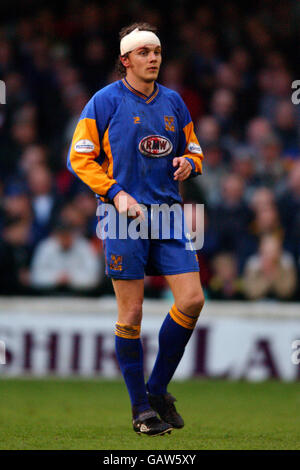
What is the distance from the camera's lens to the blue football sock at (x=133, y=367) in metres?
5.69

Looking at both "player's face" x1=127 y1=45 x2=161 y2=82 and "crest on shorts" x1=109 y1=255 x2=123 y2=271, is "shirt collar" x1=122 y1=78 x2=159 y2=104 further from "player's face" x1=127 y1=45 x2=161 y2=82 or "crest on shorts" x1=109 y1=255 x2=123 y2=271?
"crest on shorts" x1=109 y1=255 x2=123 y2=271

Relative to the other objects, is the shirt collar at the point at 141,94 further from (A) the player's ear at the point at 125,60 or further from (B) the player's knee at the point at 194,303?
(B) the player's knee at the point at 194,303

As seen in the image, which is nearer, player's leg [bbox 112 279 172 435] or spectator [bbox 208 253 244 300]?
player's leg [bbox 112 279 172 435]

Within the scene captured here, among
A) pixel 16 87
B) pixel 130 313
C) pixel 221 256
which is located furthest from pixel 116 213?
pixel 16 87

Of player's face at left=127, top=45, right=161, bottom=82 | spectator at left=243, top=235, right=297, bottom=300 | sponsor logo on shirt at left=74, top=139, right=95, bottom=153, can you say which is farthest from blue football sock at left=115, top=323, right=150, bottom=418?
spectator at left=243, top=235, right=297, bottom=300

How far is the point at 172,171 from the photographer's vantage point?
5.82 metres

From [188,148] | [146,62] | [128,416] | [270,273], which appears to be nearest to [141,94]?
[146,62]

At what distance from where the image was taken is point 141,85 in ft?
18.9

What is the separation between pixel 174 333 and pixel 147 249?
20.6 inches

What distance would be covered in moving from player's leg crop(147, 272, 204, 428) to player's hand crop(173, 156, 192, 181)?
571 mm

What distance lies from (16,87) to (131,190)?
7.07m

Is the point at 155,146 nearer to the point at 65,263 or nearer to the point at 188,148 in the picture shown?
the point at 188,148

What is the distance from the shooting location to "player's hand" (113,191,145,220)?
5500mm

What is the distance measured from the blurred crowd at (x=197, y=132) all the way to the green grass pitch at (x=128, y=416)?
1.23 metres
